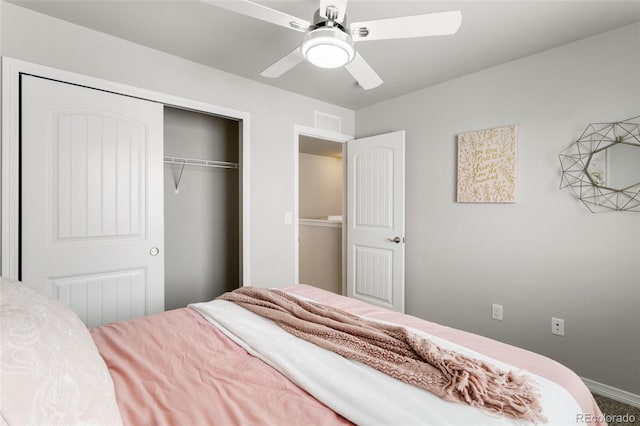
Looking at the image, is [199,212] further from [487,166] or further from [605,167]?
[605,167]

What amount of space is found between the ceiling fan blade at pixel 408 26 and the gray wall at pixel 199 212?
221cm

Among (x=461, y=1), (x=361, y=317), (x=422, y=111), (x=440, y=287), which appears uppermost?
(x=461, y=1)

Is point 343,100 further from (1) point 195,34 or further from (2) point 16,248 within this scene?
(2) point 16,248

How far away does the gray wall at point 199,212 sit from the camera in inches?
120

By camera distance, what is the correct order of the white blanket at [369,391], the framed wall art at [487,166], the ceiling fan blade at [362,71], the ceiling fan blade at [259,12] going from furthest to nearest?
the framed wall art at [487,166] → the ceiling fan blade at [362,71] → the ceiling fan blade at [259,12] → the white blanket at [369,391]

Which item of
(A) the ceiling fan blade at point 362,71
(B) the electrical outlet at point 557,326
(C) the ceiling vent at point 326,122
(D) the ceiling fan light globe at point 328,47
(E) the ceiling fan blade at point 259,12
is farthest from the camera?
(C) the ceiling vent at point 326,122

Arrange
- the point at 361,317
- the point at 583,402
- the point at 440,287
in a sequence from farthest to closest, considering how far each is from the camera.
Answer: the point at 440,287 → the point at 361,317 → the point at 583,402

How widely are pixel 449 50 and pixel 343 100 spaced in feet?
4.23

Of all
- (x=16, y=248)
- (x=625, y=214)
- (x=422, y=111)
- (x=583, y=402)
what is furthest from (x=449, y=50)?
(x=16, y=248)

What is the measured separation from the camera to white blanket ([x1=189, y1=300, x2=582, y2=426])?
2.75 ft

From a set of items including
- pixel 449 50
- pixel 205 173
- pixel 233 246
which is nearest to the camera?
pixel 449 50

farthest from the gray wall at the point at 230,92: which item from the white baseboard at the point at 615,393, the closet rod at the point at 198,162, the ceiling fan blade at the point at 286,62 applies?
the white baseboard at the point at 615,393

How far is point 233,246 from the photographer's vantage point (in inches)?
137

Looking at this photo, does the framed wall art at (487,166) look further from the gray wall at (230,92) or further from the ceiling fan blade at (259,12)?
the ceiling fan blade at (259,12)
